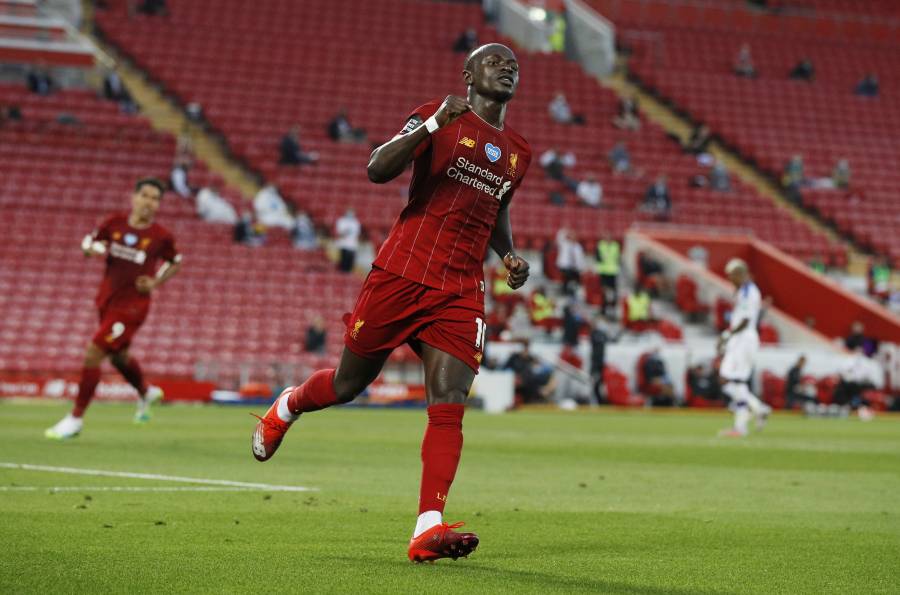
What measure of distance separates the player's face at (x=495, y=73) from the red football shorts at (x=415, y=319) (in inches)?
39.1

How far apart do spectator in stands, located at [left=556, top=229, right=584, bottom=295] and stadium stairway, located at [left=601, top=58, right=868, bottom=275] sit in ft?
29.7

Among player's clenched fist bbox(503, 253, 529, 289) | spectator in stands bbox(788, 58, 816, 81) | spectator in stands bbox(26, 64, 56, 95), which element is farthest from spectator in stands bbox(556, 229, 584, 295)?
player's clenched fist bbox(503, 253, 529, 289)

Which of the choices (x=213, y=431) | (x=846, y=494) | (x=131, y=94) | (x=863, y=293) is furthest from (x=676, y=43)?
(x=846, y=494)

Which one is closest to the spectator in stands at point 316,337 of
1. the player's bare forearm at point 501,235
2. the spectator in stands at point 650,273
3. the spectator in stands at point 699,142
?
A: the spectator in stands at point 650,273

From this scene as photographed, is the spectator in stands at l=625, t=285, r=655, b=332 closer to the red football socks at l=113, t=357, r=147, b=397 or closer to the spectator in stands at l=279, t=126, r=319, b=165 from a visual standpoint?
the spectator in stands at l=279, t=126, r=319, b=165

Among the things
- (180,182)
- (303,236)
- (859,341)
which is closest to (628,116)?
(859,341)

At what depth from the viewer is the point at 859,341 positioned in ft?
106

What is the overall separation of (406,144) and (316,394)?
4.85 feet

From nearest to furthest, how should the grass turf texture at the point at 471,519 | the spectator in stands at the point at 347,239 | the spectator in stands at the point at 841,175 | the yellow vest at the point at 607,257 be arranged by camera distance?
the grass turf texture at the point at 471,519 < the spectator in stands at the point at 347,239 < the yellow vest at the point at 607,257 < the spectator in stands at the point at 841,175

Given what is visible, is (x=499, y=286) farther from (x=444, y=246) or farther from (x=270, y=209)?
(x=444, y=246)

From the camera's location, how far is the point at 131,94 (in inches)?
1430

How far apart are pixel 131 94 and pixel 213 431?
20.6 meters

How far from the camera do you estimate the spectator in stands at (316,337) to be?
28.6m

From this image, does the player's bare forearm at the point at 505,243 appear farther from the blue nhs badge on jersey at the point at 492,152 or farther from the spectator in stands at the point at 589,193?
the spectator in stands at the point at 589,193
